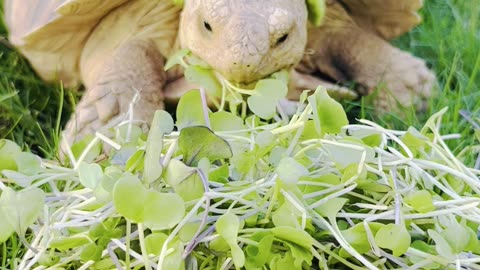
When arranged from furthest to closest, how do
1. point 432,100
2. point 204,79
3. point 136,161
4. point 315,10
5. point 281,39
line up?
point 432,100 → point 315,10 → point 281,39 → point 204,79 → point 136,161

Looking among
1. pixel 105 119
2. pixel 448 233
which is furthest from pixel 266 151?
pixel 105 119

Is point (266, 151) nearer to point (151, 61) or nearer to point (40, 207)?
point (40, 207)

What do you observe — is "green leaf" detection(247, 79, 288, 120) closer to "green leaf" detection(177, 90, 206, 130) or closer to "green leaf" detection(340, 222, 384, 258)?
"green leaf" detection(177, 90, 206, 130)

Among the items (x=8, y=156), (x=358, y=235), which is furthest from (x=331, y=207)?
(x=8, y=156)

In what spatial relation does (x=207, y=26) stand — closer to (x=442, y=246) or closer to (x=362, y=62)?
(x=362, y=62)

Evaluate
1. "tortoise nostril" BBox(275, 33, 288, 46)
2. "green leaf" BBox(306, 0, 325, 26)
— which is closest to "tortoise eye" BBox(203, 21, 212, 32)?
"tortoise nostril" BBox(275, 33, 288, 46)

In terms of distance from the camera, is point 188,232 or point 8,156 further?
point 8,156

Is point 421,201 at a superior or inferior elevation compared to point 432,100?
superior
